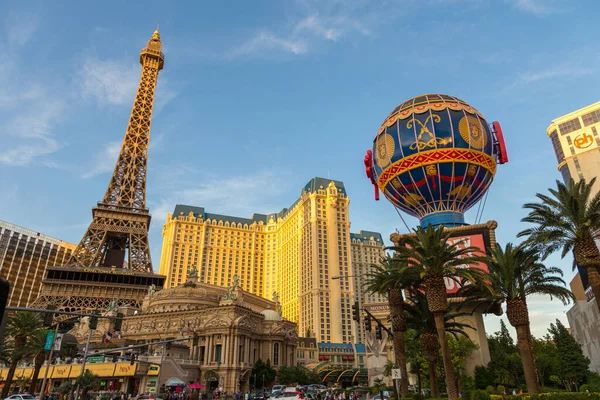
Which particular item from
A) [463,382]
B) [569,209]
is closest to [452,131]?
[569,209]

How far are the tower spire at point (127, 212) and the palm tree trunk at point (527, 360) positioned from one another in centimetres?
7651

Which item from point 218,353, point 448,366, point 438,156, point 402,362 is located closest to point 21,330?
point 218,353

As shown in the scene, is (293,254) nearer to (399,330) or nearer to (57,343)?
(399,330)

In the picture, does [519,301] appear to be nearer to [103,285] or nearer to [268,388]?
[268,388]

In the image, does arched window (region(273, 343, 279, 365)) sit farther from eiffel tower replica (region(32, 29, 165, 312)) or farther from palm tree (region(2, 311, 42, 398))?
palm tree (region(2, 311, 42, 398))

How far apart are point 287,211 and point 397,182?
424 feet

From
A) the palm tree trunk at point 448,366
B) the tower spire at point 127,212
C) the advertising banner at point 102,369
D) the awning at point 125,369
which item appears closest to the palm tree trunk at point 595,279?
the palm tree trunk at point 448,366

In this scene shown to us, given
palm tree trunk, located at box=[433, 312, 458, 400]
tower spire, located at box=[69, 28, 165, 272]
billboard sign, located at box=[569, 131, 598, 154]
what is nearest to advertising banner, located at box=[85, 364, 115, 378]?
tower spire, located at box=[69, 28, 165, 272]

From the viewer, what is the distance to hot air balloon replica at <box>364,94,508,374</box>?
3831 cm

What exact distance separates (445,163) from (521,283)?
46.0ft

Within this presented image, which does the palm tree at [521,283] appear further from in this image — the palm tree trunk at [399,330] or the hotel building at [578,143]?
the hotel building at [578,143]

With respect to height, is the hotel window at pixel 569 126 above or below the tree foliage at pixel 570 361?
above

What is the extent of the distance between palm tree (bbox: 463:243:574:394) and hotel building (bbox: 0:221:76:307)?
130782 mm

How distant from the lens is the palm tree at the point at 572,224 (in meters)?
23.6
